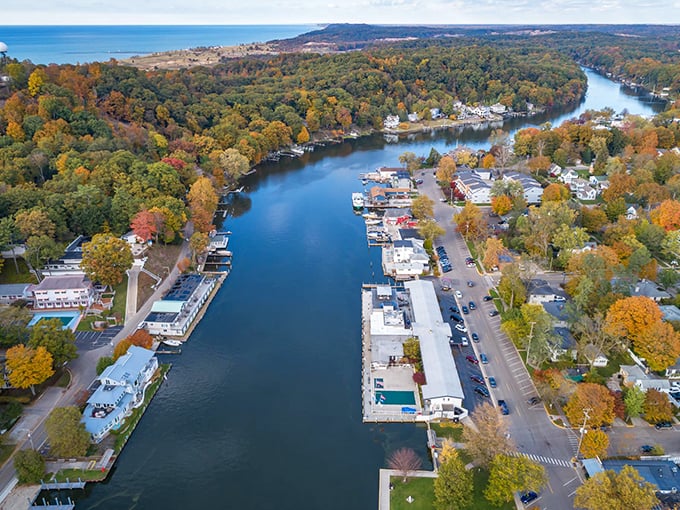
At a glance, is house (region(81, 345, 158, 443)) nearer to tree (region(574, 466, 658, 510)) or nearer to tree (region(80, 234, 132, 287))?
tree (region(80, 234, 132, 287))

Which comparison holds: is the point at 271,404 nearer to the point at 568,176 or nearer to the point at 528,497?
the point at 528,497

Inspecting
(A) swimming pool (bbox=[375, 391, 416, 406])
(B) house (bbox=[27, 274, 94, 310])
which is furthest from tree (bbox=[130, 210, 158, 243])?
(A) swimming pool (bbox=[375, 391, 416, 406])

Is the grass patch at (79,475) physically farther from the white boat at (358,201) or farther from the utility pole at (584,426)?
the white boat at (358,201)

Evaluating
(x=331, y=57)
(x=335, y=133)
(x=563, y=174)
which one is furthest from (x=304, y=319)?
(x=331, y=57)

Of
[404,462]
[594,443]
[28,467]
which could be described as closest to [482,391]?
[594,443]

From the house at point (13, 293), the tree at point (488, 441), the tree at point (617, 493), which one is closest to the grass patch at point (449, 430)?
the tree at point (488, 441)

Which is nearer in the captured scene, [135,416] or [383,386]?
[135,416]

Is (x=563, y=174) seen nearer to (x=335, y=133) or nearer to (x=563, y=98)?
(x=335, y=133)
